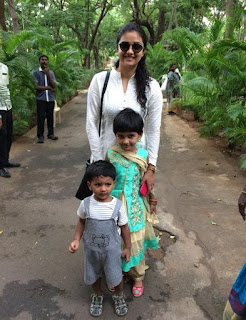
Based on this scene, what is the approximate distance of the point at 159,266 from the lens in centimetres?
271

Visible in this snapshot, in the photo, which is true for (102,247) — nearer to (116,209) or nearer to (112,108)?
(116,209)

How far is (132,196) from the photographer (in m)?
2.13

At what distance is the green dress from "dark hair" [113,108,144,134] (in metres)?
0.21

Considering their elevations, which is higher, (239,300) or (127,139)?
(127,139)

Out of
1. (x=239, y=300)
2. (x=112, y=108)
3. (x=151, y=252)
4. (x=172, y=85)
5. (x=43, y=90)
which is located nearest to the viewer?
(x=239, y=300)

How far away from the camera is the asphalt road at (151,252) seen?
Result: 2.27m

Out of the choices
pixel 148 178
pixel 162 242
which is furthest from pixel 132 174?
pixel 162 242

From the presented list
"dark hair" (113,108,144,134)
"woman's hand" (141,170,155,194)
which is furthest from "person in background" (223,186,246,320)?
"dark hair" (113,108,144,134)

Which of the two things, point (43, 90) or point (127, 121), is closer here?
point (127, 121)

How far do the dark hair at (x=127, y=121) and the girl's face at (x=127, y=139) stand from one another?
0.04 m

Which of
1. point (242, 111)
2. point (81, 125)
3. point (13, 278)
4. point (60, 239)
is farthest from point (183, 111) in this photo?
point (13, 278)

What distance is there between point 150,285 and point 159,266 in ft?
0.85

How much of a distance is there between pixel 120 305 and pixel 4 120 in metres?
3.38

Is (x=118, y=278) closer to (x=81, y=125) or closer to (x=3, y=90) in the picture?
(x=3, y=90)
